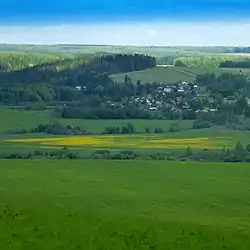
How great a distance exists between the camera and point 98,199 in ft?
76.2

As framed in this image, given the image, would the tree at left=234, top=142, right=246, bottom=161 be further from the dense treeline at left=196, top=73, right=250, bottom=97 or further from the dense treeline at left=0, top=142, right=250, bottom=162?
the dense treeline at left=196, top=73, right=250, bottom=97

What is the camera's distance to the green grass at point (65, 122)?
63.2 meters

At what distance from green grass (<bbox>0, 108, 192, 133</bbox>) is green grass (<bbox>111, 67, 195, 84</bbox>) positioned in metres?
37.2

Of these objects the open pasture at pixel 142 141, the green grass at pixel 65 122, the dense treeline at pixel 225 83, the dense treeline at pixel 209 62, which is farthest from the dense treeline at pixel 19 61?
the open pasture at pixel 142 141

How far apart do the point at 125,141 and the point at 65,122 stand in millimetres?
14696

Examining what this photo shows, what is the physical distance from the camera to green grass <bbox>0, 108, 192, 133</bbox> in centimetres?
6325

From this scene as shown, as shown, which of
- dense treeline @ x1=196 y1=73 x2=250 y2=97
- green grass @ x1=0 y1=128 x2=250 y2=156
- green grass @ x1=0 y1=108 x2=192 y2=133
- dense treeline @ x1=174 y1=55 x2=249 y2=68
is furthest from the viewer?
dense treeline @ x1=174 y1=55 x2=249 y2=68

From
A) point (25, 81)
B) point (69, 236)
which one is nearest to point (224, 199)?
point (69, 236)

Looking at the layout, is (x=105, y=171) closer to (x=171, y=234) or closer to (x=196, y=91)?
(x=171, y=234)

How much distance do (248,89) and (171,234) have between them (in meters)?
80.9

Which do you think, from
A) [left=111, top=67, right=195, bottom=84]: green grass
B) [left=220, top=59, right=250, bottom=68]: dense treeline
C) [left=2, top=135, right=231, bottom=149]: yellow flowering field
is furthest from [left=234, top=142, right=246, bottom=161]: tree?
[left=220, top=59, right=250, bottom=68]: dense treeline

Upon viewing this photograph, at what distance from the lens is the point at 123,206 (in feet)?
72.0

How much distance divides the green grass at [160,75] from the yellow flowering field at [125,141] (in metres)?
51.3

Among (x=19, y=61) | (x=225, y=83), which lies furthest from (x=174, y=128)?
(x=19, y=61)
